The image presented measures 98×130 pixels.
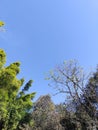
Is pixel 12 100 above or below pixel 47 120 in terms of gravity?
above

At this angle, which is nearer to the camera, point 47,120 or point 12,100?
point 47,120

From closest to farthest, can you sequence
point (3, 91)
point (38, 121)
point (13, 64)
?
point (3, 91), point (13, 64), point (38, 121)

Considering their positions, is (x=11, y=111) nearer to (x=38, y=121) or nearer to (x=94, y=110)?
(x=38, y=121)

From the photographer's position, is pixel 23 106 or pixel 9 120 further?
pixel 23 106

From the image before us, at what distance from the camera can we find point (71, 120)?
70.2 feet

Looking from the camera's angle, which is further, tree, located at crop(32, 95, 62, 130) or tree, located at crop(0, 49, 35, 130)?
tree, located at crop(32, 95, 62, 130)

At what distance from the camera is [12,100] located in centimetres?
2584

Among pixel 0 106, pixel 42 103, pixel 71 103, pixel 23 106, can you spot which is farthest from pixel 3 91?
pixel 42 103

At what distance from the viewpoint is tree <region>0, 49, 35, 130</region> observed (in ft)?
62.4

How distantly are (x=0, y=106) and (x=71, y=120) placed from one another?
4918mm

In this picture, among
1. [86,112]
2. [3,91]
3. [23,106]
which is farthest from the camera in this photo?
[23,106]

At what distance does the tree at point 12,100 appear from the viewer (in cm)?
1902

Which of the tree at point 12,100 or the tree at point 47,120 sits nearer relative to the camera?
the tree at point 12,100

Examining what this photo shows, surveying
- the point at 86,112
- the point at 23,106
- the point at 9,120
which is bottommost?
the point at 86,112
